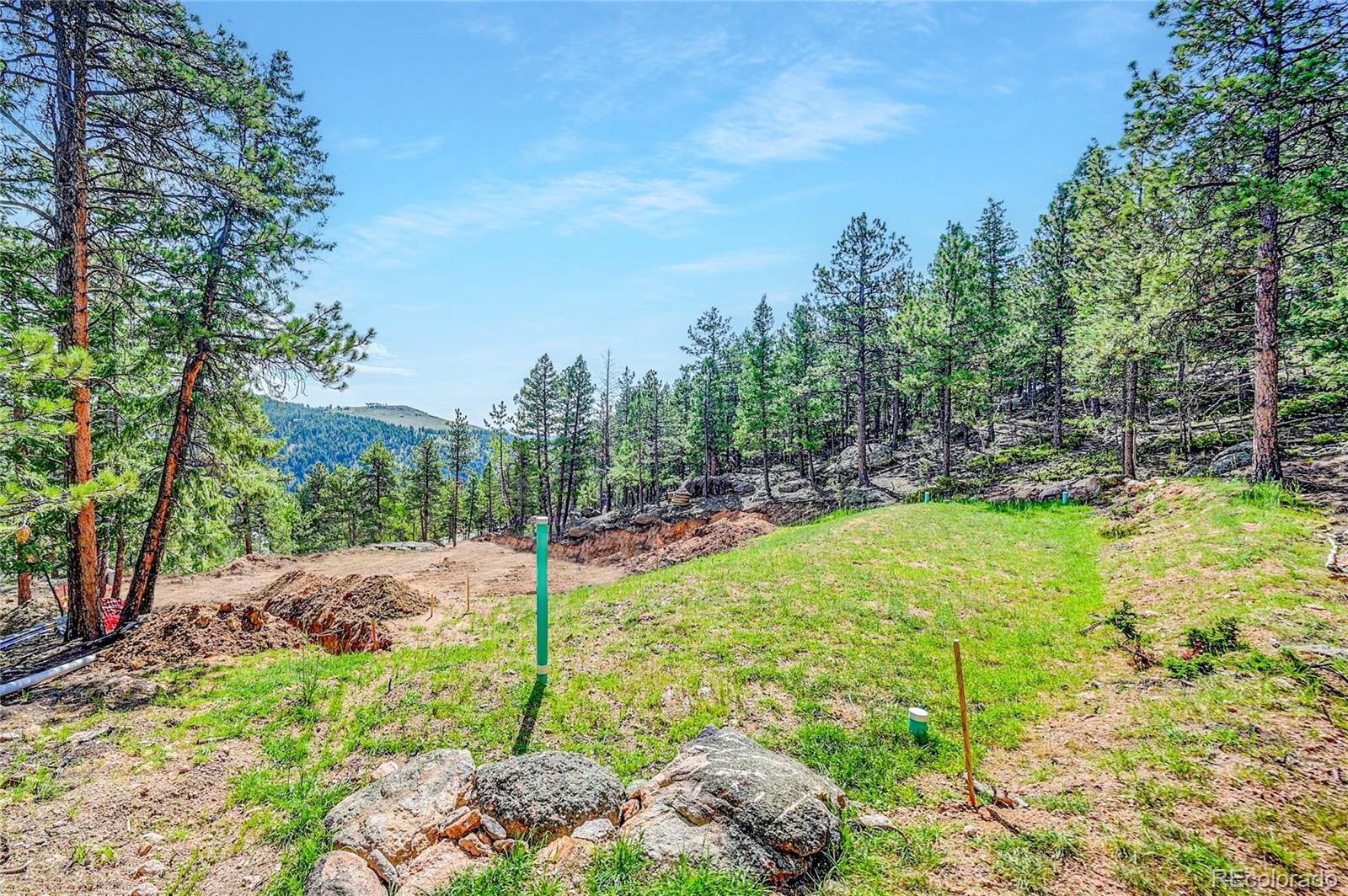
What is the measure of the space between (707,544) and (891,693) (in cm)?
1372

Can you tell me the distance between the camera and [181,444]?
9805mm

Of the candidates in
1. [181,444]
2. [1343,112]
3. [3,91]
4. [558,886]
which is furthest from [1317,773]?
[3,91]

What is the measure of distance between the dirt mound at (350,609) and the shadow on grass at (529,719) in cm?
461

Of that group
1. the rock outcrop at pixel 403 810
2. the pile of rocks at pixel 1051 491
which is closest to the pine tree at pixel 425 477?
the pile of rocks at pixel 1051 491

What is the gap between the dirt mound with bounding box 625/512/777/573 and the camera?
19.9 meters

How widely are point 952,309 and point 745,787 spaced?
2625cm

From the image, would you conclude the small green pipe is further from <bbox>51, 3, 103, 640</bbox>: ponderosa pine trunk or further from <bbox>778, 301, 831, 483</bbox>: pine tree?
<bbox>778, 301, 831, 483</bbox>: pine tree

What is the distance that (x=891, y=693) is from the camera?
7113mm

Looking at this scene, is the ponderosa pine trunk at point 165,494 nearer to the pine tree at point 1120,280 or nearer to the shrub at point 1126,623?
the shrub at point 1126,623

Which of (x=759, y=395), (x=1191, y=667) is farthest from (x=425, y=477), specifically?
(x=1191, y=667)

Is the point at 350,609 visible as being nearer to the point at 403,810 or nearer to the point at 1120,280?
the point at 403,810

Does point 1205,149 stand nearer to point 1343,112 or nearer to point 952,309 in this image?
point 1343,112

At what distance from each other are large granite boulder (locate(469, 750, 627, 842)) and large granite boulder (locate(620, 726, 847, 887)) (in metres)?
0.29

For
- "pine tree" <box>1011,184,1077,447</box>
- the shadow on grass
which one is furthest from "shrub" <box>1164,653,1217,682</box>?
"pine tree" <box>1011,184,1077,447</box>
